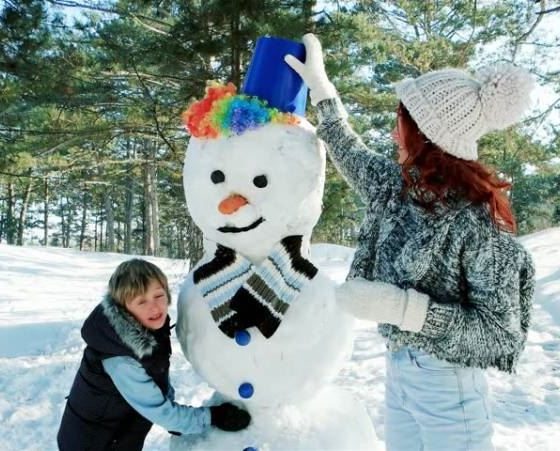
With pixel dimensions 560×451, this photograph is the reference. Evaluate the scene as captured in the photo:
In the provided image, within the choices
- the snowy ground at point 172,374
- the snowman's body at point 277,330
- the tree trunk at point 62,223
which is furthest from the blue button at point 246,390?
the tree trunk at point 62,223

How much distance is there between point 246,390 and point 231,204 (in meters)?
0.66

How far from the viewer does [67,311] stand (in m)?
7.53

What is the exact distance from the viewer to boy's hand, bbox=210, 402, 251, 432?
79.4 inches

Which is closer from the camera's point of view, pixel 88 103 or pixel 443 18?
pixel 88 103

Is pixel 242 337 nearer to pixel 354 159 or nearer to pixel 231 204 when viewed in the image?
pixel 231 204

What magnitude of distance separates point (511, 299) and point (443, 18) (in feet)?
32.0

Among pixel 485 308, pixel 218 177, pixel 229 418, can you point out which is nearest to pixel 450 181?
pixel 485 308

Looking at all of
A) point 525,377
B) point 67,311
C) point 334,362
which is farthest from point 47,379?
point 525,377

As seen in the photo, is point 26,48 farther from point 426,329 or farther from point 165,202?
point 165,202

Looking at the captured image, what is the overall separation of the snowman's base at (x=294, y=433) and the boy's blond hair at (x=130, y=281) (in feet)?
1.91

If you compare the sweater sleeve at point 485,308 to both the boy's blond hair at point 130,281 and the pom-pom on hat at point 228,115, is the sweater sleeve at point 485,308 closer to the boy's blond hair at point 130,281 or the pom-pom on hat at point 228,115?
the pom-pom on hat at point 228,115

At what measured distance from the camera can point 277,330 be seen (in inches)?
77.8

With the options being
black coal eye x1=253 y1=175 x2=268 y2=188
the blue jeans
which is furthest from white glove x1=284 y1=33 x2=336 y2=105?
the blue jeans

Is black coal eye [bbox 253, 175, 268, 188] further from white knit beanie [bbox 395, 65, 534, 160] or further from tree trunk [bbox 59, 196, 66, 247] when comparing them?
tree trunk [bbox 59, 196, 66, 247]
